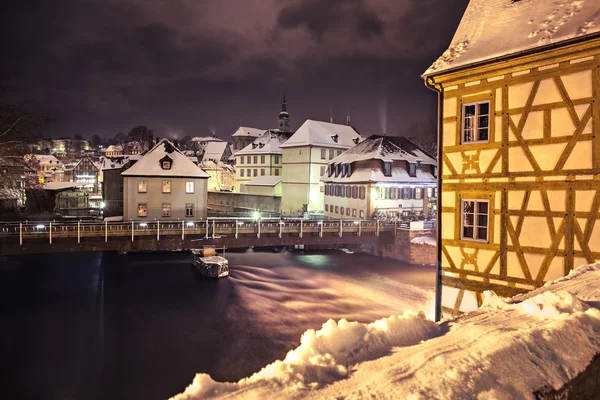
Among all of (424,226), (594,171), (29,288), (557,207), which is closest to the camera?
(594,171)

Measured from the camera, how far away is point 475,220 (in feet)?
44.7

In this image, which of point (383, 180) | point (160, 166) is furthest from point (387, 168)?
point (160, 166)

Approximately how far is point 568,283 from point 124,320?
79.8ft

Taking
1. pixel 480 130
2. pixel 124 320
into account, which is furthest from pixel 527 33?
pixel 124 320

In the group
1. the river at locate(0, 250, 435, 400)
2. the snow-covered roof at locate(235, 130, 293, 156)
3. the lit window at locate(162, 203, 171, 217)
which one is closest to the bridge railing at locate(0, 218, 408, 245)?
the river at locate(0, 250, 435, 400)

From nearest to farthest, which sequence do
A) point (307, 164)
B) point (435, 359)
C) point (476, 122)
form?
point (435, 359) → point (476, 122) → point (307, 164)

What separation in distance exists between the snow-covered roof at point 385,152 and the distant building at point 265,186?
19.1m

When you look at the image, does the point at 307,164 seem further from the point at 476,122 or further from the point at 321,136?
the point at 476,122

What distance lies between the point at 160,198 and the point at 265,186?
26673 millimetres

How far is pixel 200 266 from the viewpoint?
36.1 m

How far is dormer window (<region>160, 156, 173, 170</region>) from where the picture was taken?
46.3 metres

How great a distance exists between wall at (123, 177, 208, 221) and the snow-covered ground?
4257 centimetres

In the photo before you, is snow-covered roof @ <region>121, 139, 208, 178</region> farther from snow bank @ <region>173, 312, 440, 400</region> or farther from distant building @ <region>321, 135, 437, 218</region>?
snow bank @ <region>173, 312, 440, 400</region>

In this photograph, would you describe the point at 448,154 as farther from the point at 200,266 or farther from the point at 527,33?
→ the point at 200,266
